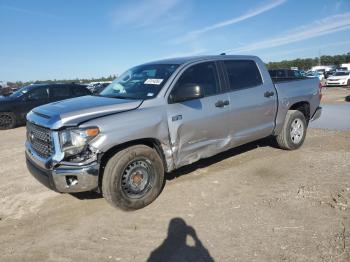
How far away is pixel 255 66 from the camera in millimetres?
6070

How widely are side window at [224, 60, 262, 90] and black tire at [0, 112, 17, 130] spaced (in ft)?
31.4

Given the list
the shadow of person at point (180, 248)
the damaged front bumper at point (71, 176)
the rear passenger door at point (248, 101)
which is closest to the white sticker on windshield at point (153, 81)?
the rear passenger door at point (248, 101)

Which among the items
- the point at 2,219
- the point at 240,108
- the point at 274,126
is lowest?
the point at 2,219

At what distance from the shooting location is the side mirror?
4492 millimetres

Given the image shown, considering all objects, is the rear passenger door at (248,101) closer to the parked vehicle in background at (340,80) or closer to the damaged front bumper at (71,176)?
the damaged front bumper at (71,176)

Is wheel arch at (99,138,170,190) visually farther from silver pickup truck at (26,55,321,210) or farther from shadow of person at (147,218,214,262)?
shadow of person at (147,218,214,262)

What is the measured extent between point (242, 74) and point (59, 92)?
29.8 ft

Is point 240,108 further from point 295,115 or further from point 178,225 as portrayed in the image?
point 178,225

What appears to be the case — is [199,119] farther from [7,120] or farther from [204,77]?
[7,120]

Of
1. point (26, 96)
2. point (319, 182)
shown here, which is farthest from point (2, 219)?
point (26, 96)

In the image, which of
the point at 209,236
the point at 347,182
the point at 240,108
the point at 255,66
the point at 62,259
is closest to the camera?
the point at 62,259

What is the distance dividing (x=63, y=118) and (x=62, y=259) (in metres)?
1.55

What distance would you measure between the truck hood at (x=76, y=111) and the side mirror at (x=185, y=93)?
1.69ft

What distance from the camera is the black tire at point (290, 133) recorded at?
6520mm
